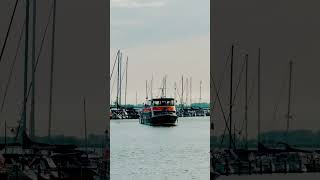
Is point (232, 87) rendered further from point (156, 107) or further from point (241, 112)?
point (156, 107)

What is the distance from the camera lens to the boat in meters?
31.9

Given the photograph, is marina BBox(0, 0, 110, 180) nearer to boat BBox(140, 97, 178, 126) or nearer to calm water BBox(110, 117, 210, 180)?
calm water BBox(110, 117, 210, 180)

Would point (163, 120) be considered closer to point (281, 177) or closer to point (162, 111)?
point (162, 111)

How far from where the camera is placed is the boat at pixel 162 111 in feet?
105

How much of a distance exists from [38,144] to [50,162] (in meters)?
0.25

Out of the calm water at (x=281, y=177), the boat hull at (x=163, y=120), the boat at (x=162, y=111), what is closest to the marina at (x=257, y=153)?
the calm water at (x=281, y=177)

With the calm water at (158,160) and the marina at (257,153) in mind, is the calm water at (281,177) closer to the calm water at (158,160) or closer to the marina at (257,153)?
the marina at (257,153)

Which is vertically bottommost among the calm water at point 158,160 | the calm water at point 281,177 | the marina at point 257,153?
the calm water at point 158,160

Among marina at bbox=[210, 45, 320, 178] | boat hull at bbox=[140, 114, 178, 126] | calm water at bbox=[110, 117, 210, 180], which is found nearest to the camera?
marina at bbox=[210, 45, 320, 178]

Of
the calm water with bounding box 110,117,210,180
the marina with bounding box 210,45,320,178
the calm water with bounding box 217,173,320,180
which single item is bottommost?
the calm water with bounding box 110,117,210,180

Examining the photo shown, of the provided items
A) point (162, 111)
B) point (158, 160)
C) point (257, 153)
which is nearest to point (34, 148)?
point (257, 153)

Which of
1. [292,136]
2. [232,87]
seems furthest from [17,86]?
[292,136]

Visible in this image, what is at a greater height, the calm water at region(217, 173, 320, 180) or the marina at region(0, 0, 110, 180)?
the marina at region(0, 0, 110, 180)

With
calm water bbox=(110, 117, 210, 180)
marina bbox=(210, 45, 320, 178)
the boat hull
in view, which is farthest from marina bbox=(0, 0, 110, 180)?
the boat hull
